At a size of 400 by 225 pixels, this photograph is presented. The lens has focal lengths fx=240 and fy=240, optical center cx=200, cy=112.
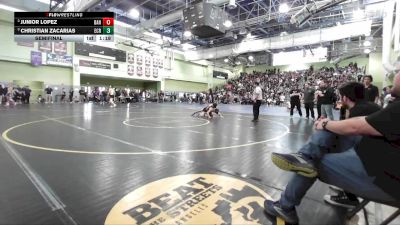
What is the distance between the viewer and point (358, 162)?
5.53 feet

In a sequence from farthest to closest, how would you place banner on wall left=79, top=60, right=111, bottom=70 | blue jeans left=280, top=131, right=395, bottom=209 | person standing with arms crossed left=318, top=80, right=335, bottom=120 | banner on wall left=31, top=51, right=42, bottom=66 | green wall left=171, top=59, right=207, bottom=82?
1. green wall left=171, top=59, right=207, bottom=82
2. banner on wall left=79, top=60, right=111, bottom=70
3. banner on wall left=31, top=51, right=42, bottom=66
4. person standing with arms crossed left=318, top=80, right=335, bottom=120
5. blue jeans left=280, top=131, right=395, bottom=209

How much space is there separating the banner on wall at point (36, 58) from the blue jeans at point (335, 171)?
2303cm

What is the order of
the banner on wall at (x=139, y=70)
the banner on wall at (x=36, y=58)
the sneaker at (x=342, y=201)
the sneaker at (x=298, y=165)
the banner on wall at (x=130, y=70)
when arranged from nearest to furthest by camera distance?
the sneaker at (x=298, y=165) → the sneaker at (x=342, y=201) → the banner on wall at (x=36, y=58) → the banner on wall at (x=130, y=70) → the banner on wall at (x=139, y=70)

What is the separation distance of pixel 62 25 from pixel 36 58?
10.6 metres

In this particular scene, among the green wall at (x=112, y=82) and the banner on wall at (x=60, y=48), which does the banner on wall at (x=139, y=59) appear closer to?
the green wall at (x=112, y=82)

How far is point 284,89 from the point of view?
26.8 meters

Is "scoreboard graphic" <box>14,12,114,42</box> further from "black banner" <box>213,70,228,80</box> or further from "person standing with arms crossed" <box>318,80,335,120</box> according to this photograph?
"black banner" <box>213,70,228,80</box>

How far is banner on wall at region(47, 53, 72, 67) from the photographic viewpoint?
20.3 meters

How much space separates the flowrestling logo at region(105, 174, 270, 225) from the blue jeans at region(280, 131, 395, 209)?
0.45 meters

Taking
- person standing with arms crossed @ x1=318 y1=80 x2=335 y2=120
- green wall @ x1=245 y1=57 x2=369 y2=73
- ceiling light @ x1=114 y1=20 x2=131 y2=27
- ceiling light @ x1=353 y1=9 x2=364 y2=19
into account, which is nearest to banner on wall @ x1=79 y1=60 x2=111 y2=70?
ceiling light @ x1=114 y1=20 x2=131 y2=27

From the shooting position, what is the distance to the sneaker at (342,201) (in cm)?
240

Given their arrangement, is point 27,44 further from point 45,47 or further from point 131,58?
point 131,58

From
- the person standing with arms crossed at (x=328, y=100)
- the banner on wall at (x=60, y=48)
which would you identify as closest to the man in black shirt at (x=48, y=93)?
the banner on wall at (x=60, y=48)

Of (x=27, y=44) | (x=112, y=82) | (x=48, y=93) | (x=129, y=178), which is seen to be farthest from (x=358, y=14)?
(x=27, y=44)
